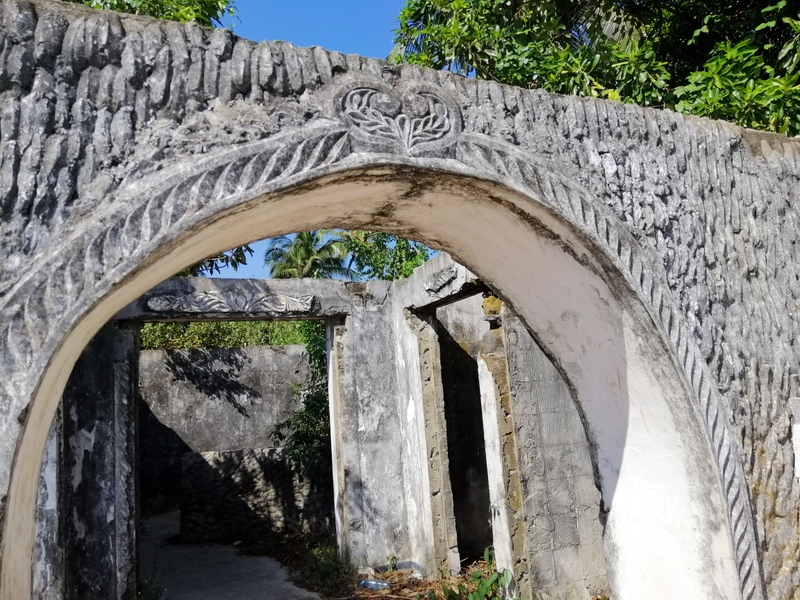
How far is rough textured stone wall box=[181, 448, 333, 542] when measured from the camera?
7.94 meters

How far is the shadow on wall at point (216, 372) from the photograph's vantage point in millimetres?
9992

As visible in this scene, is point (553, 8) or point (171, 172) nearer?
point (171, 172)

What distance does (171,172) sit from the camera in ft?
5.51

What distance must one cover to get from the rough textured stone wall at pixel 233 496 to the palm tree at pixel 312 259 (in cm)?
808

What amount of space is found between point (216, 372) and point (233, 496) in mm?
2646

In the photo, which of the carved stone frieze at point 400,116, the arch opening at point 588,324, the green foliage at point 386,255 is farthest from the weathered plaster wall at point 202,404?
the carved stone frieze at point 400,116

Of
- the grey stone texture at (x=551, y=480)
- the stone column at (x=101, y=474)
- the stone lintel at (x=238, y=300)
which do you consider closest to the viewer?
the grey stone texture at (x=551, y=480)

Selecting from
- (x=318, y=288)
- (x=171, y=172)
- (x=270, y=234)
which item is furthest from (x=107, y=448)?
(x=171, y=172)

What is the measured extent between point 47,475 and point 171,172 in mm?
2989

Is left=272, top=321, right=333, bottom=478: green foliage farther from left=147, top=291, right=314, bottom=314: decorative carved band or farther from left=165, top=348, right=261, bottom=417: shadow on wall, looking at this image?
left=165, top=348, right=261, bottom=417: shadow on wall

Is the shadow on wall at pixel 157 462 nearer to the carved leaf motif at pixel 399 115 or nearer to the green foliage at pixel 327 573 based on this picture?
the green foliage at pixel 327 573

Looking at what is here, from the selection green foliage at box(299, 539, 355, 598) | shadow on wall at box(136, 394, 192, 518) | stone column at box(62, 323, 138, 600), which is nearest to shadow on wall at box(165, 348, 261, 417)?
shadow on wall at box(136, 394, 192, 518)

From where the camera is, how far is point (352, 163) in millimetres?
1898

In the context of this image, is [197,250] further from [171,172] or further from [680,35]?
[680,35]
